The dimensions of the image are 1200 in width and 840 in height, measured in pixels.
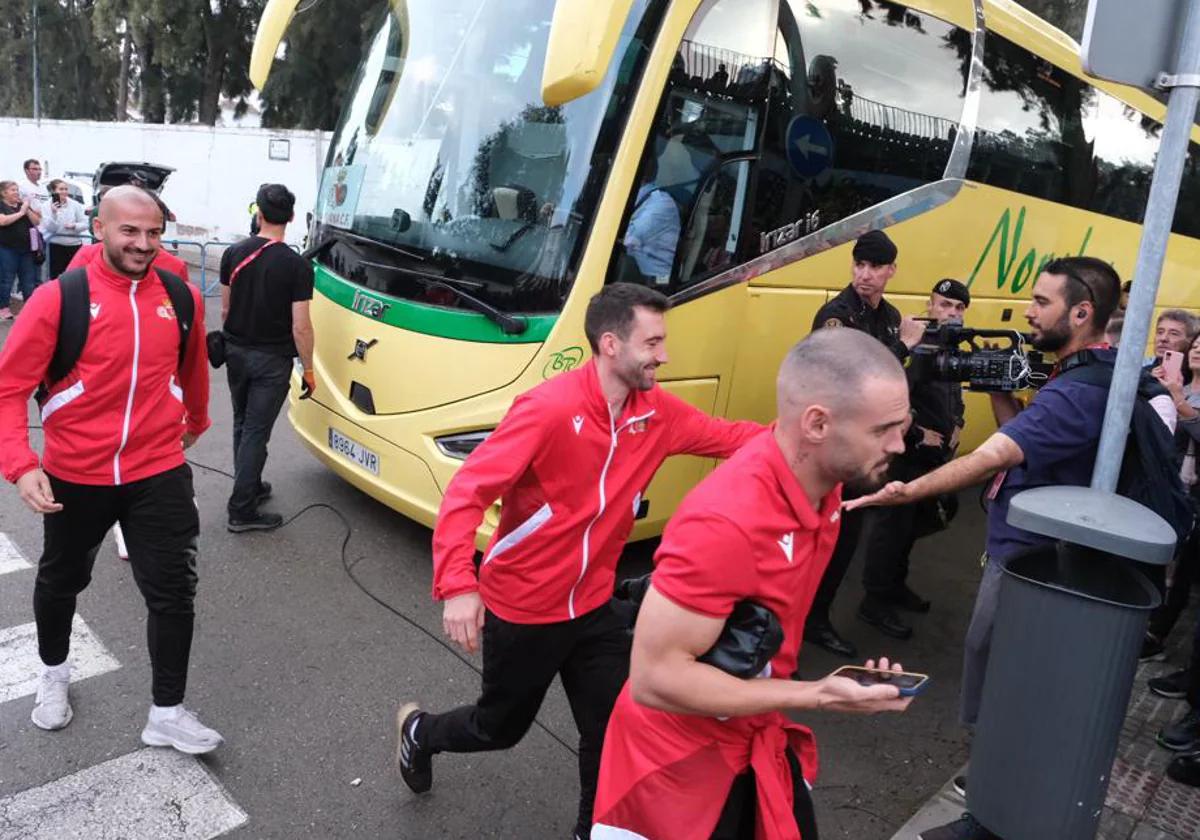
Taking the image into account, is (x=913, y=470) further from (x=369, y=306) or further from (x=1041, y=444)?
(x=369, y=306)

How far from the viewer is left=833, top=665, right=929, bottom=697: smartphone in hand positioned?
5.69ft

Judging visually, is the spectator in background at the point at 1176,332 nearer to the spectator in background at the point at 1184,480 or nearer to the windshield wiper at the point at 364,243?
the spectator in background at the point at 1184,480

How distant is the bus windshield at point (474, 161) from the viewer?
4402 millimetres

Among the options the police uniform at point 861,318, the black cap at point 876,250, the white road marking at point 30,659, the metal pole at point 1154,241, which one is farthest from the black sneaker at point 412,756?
the black cap at point 876,250

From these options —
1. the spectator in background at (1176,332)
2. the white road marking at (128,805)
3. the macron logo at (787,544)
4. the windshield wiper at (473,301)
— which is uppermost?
the spectator in background at (1176,332)

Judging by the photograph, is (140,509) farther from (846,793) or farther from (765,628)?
(846,793)

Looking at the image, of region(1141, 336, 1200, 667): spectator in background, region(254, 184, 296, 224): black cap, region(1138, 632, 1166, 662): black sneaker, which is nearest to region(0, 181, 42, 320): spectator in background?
region(254, 184, 296, 224): black cap

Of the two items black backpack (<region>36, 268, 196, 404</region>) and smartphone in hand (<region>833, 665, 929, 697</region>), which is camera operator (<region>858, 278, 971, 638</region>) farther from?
black backpack (<region>36, 268, 196, 404</region>)

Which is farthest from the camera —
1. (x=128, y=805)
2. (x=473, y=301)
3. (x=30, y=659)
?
(x=473, y=301)

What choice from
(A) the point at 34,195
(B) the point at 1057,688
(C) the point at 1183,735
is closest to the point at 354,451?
(B) the point at 1057,688

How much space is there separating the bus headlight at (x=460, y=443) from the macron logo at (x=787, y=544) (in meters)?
2.95

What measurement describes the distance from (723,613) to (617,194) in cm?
307

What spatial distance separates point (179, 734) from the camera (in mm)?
3270

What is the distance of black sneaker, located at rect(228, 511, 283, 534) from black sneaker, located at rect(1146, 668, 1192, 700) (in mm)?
4781
